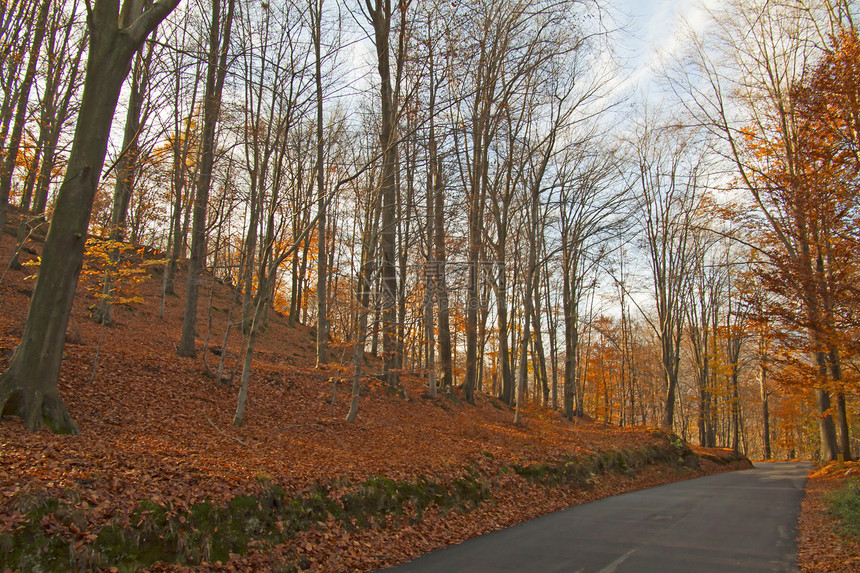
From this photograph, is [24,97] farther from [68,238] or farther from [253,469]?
[253,469]

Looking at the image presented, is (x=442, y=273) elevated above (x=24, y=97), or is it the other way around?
(x=24, y=97)

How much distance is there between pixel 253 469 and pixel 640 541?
5.70m

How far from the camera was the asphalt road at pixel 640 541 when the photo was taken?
5812mm

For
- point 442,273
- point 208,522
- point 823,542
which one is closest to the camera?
point 208,522

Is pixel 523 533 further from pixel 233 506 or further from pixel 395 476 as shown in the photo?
pixel 233 506

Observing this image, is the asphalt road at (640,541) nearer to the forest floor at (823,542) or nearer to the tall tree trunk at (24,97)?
the forest floor at (823,542)

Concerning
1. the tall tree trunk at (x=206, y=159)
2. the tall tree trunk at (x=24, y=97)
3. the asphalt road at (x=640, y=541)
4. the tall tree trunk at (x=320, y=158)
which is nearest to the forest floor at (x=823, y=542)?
the asphalt road at (x=640, y=541)

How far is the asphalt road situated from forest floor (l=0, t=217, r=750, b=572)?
2.37 ft

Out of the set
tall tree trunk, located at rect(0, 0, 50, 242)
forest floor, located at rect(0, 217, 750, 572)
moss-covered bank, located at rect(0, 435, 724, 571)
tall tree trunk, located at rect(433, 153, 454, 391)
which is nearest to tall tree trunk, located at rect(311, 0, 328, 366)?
forest floor, located at rect(0, 217, 750, 572)

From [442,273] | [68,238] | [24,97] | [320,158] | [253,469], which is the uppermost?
[24,97]

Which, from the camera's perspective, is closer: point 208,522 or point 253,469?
point 208,522

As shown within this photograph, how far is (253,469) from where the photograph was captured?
6.45 m

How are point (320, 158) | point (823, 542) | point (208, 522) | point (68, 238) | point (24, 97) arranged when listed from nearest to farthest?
point (208, 522) → point (68, 238) → point (823, 542) → point (320, 158) → point (24, 97)

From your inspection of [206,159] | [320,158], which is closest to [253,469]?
[320,158]
